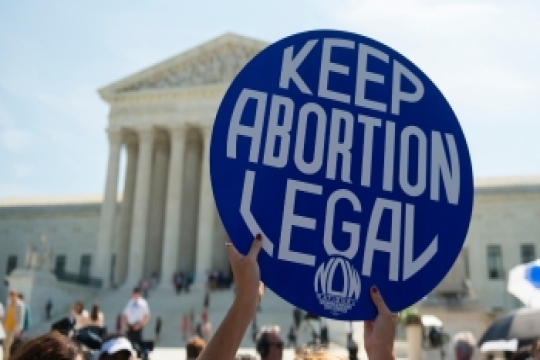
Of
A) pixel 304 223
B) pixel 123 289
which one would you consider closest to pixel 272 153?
pixel 304 223

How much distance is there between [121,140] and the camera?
4909 centimetres

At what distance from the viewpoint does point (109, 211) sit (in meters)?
47.4

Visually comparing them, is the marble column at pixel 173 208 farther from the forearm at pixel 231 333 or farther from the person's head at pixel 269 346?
the forearm at pixel 231 333

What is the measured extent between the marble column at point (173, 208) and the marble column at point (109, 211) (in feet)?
12.4

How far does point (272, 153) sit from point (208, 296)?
123ft

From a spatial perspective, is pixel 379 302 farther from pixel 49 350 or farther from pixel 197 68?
pixel 197 68

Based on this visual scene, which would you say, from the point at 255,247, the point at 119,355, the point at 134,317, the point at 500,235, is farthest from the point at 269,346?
the point at 500,235

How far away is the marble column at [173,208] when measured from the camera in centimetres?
4519

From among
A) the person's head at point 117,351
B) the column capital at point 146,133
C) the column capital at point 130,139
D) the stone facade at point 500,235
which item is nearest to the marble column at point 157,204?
the column capital at point 146,133

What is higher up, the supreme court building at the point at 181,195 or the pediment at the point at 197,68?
the pediment at the point at 197,68

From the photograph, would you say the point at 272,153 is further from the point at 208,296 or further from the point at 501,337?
the point at 208,296

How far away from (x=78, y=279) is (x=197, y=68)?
669 inches

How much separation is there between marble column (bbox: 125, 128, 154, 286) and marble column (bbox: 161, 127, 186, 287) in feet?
5.00

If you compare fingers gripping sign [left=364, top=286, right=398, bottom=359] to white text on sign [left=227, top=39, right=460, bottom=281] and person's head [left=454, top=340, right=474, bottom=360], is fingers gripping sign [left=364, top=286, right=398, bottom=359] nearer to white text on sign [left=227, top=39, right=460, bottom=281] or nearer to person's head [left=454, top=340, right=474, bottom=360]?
white text on sign [left=227, top=39, right=460, bottom=281]
